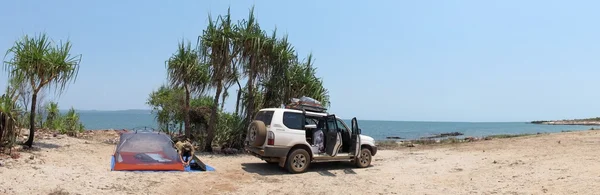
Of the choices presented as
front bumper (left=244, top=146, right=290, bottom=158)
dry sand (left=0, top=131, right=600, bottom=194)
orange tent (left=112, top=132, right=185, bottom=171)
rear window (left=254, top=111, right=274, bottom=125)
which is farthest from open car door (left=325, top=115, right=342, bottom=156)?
orange tent (left=112, top=132, right=185, bottom=171)

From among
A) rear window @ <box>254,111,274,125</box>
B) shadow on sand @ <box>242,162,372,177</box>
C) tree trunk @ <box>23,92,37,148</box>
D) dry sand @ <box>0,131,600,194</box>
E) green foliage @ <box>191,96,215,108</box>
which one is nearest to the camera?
dry sand @ <box>0,131,600,194</box>

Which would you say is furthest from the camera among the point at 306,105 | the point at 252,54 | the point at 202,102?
the point at 202,102

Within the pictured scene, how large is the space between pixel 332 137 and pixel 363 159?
1.49 metres

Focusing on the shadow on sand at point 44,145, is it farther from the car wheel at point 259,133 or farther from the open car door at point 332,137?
the open car door at point 332,137

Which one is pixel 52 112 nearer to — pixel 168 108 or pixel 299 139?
pixel 168 108

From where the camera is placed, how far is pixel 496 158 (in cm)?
1292

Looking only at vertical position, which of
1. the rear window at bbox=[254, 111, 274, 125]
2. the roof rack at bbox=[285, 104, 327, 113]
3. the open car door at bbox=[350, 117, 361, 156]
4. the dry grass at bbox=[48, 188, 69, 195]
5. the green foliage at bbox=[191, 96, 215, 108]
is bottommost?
the dry grass at bbox=[48, 188, 69, 195]

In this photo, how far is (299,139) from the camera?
1094 centimetres

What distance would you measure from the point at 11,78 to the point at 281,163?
24.8ft

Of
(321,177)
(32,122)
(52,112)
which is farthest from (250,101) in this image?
(52,112)

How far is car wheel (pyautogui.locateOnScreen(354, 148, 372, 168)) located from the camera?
12.1 m

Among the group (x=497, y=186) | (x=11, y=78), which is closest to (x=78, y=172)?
(x=11, y=78)

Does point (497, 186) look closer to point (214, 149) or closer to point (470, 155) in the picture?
point (470, 155)

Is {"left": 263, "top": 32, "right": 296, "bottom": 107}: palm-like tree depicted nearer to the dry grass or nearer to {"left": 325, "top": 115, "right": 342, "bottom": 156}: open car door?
{"left": 325, "top": 115, "right": 342, "bottom": 156}: open car door
